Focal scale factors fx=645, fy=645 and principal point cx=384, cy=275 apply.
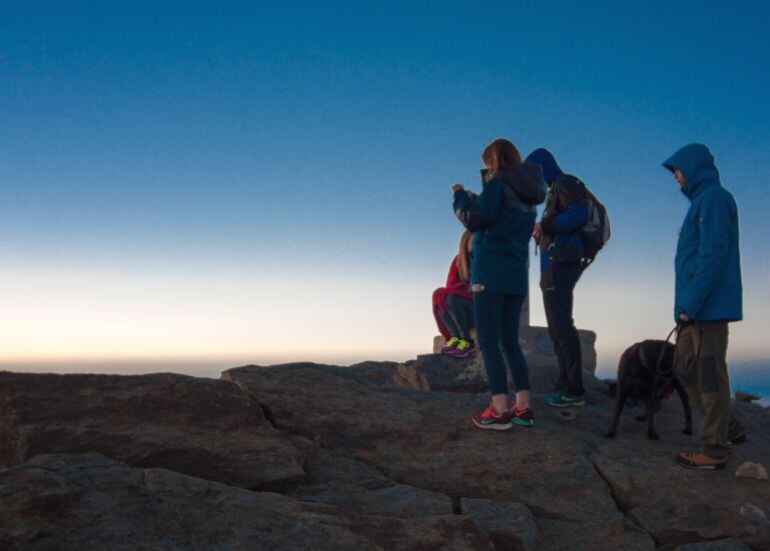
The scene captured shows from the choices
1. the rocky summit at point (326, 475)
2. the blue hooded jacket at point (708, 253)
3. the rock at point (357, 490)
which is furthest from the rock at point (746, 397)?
the rock at point (357, 490)

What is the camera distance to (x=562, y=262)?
21.9 feet

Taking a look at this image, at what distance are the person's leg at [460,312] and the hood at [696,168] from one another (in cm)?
456

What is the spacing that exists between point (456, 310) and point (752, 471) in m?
5.03

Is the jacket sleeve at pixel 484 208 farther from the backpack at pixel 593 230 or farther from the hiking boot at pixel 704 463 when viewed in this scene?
the hiking boot at pixel 704 463

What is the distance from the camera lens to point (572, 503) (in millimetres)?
5020

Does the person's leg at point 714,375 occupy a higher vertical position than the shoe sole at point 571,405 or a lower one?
higher

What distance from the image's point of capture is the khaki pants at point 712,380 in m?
5.27

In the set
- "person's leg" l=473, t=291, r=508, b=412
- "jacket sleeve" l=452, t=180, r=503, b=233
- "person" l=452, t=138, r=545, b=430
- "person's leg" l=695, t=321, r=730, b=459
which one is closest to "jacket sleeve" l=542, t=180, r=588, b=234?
"person" l=452, t=138, r=545, b=430

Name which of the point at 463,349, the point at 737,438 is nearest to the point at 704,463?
the point at 737,438

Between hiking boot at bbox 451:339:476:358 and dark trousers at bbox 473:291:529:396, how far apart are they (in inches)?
152

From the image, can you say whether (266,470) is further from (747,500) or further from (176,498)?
(747,500)

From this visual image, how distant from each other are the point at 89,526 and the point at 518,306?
3.99 meters

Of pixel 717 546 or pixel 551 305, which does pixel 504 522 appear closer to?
pixel 717 546

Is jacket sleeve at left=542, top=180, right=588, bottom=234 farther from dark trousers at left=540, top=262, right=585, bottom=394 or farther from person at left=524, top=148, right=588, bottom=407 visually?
dark trousers at left=540, top=262, right=585, bottom=394
